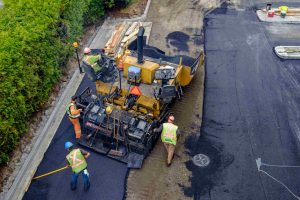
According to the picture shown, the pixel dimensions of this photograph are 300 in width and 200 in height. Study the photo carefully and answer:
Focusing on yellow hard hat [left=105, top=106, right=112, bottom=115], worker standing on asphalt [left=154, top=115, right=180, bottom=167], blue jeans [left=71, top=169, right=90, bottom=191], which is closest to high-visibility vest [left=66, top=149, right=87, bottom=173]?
blue jeans [left=71, top=169, right=90, bottom=191]

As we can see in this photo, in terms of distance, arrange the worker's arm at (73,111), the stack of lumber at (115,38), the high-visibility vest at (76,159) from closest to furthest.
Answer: the high-visibility vest at (76,159) < the worker's arm at (73,111) < the stack of lumber at (115,38)

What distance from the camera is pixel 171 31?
63.1ft

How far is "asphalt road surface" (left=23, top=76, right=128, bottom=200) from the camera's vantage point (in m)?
11.3

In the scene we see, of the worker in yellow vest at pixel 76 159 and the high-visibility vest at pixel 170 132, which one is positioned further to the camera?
the high-visibility vest at pixel 170 132

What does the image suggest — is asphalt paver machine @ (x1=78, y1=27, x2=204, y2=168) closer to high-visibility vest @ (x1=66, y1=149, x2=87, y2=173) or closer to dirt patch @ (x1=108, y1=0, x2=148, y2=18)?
high-visibility vest @ (x1=66, y1=149, x2=87, y2=173)

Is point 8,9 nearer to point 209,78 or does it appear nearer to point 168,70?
point 168,70

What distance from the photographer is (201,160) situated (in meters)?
12.4

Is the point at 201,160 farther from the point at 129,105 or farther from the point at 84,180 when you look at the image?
the point at 84,180

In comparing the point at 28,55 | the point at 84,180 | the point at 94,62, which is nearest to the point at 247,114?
the point at 94,62

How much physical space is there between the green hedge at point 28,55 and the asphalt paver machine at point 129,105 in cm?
191

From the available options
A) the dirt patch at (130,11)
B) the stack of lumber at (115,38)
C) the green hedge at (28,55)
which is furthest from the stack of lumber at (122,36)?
the green hedge at (28,55)

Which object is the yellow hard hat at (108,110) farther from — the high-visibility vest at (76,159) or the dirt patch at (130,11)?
the dirt patch at (130,11)

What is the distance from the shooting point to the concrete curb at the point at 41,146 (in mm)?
11625

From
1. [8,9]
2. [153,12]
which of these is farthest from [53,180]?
[153,12]
